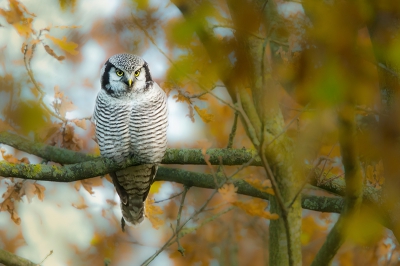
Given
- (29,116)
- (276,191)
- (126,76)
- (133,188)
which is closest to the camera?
(276,191)

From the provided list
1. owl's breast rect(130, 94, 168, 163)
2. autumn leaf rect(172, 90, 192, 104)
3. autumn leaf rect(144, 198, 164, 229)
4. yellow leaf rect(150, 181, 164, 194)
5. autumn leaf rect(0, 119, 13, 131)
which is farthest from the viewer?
yellow leaf rect(150, 181, 164, 194)

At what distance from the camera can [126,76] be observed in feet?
17.3

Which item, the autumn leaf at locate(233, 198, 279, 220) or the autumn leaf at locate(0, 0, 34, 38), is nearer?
the autumn leaf at locate(233, 198, 279, 220)

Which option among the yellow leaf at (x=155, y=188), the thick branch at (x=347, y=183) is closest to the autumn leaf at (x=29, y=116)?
the yellow leaf at (x=155, y=188)

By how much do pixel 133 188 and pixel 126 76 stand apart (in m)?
1.46

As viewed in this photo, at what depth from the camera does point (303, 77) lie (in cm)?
304

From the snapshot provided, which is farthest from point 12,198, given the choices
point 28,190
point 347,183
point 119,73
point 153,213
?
point 347,183

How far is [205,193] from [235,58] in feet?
16.3

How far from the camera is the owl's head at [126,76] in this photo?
5.27 m

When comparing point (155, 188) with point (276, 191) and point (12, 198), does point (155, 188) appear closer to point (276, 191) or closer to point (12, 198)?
point (12, 198)

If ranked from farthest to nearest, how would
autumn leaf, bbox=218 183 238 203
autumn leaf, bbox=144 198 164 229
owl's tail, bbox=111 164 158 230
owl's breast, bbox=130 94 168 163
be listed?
owl's tail, bbox=111 164 158 230 → owl's breast, bbox=130 94 168 163 → autumn leaf, bbox=144 198 164 229 → autumn leaf, bbox=218 183 238 203

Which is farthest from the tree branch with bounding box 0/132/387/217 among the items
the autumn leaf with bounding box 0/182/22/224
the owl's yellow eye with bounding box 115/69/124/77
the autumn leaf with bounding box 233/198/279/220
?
the autumn leaf with bounding box 233/198/279/220

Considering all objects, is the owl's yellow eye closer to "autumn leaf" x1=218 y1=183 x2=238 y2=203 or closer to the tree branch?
the tree branch

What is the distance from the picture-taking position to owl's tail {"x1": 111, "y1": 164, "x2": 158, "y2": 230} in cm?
576
